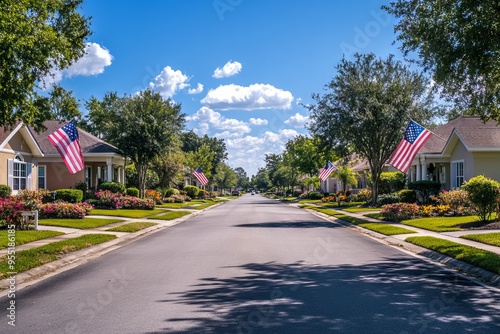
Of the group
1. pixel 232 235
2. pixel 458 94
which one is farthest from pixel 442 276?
pixel 232 235

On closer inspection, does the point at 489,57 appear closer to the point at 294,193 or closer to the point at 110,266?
the point at 110,266

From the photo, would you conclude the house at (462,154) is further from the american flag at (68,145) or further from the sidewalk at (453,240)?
the american flag at (68,145)

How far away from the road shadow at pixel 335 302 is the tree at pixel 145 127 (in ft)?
105

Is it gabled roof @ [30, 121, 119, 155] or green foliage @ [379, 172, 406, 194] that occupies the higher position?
gabled roof @ [30, 121, 119, 155]

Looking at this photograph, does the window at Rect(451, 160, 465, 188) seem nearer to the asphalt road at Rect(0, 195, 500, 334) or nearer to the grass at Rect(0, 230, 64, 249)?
the asphalt road at Rect(0, 195, 500, 334)

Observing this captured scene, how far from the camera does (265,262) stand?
42.5 feet

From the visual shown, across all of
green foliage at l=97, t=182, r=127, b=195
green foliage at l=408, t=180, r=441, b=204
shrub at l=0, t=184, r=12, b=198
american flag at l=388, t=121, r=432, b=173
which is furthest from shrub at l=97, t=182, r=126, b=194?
american flag at l=388, t=121, r=432, b=173

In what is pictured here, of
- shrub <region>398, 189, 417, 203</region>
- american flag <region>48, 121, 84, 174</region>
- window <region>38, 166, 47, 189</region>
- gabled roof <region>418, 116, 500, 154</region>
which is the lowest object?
shrub <region>398, 189, 417, 203</region>

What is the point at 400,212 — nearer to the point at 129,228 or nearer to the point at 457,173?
the point at 457,173

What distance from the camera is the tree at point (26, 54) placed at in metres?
14.1

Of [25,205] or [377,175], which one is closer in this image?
[25,205]

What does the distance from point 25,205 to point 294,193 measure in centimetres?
8068

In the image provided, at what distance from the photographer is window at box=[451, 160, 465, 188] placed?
35194mm

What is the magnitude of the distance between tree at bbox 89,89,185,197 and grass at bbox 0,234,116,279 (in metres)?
24.4
